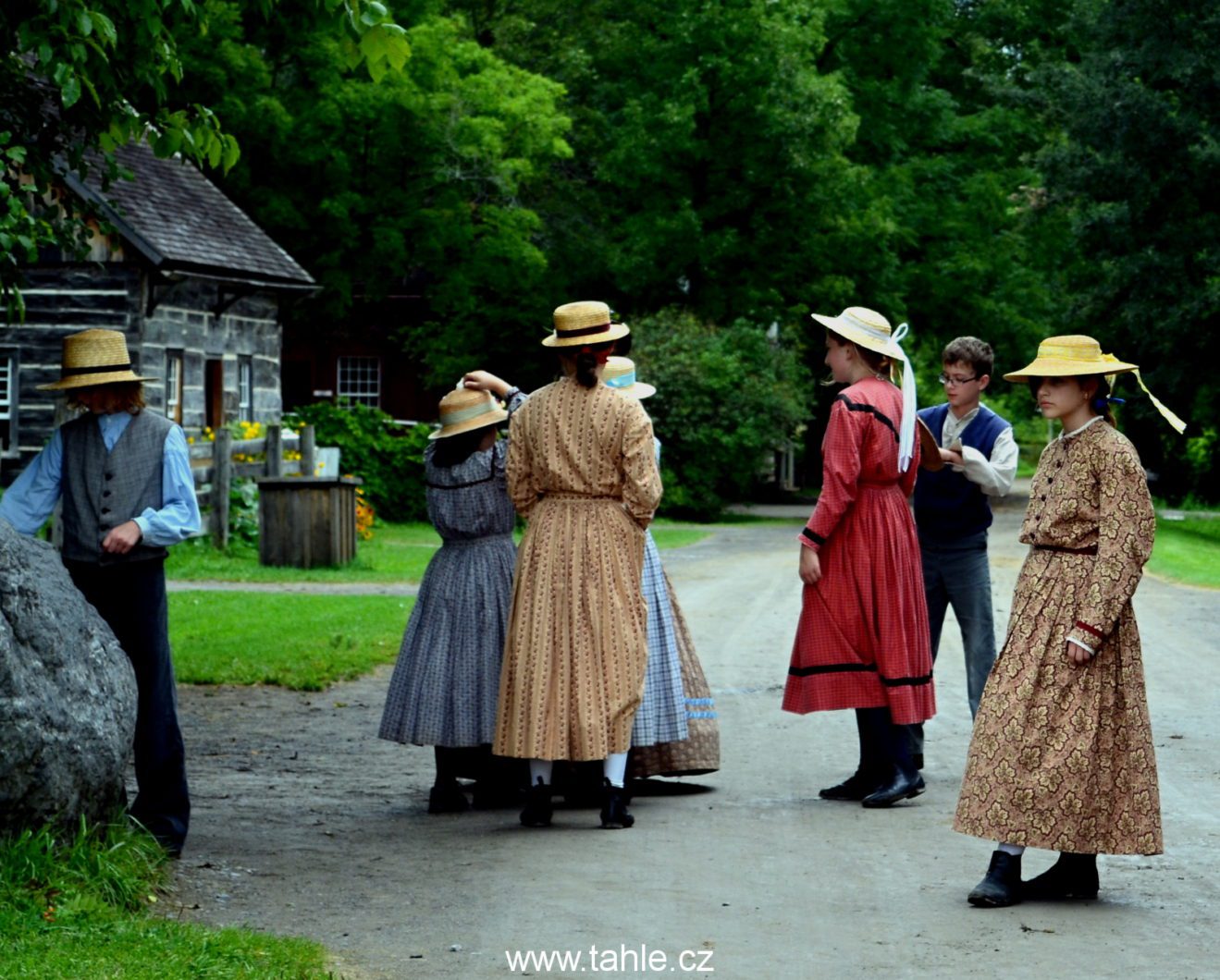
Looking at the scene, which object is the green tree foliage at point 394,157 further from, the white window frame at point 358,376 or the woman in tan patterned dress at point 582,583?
the woman in tan patterned dress at point 582,583

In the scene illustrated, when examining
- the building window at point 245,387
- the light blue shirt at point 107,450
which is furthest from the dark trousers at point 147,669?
the building window at point 245,387

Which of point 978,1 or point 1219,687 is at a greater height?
point 978,1

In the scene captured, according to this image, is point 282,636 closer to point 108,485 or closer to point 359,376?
point 108,485

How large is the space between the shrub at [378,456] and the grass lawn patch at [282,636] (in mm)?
13611

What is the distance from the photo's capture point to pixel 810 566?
8148 mm

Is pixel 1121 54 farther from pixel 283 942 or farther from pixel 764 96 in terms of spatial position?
pixel 283 942

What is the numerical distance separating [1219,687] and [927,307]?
3061 centimetres

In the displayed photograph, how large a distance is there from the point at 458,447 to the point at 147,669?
193 centimetres

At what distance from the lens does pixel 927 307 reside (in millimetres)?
42125

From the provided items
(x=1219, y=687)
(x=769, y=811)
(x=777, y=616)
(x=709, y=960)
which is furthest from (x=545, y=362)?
(x=709, y=960)

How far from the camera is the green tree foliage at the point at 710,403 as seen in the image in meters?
34.8

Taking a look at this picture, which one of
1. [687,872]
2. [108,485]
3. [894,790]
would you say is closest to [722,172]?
[894,790]

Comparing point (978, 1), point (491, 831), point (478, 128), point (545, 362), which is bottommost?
point (491, 831)

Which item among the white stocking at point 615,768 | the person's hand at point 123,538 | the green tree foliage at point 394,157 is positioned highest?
the green tree foliage at point 394,157
